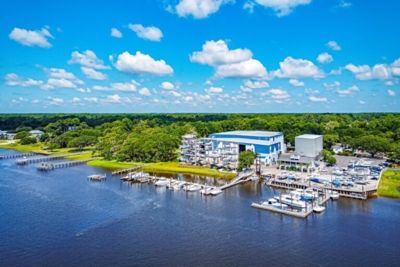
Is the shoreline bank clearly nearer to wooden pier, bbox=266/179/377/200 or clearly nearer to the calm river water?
wooden pier, bbox=266/179/377/200

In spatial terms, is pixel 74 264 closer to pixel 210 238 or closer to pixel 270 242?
pixel 210 238

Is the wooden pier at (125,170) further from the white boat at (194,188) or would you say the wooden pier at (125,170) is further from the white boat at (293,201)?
the white boat at (293,201)

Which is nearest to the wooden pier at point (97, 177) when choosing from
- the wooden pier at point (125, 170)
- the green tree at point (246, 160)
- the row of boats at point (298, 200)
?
the wooden pier at point (125, 170)

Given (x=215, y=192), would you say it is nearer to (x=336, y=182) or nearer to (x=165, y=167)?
(x=336, y=182)

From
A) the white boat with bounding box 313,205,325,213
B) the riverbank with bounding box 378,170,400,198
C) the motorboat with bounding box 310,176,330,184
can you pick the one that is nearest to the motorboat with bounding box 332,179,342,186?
the motorboat with bounding box 310,176,330,184

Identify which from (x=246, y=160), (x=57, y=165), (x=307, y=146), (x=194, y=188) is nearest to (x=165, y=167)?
(x=246, y=160)
